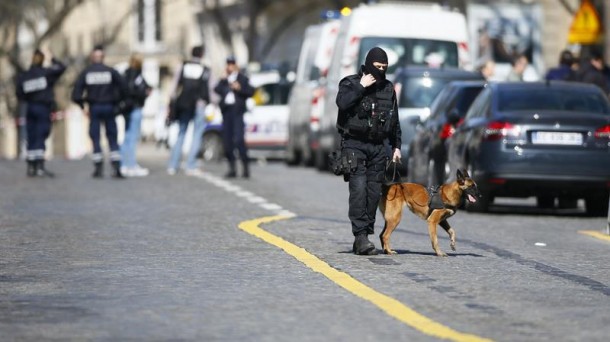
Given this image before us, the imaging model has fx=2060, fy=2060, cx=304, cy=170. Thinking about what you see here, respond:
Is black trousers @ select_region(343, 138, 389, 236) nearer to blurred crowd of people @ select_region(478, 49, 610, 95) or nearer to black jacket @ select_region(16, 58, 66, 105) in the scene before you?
blurred crowd of people @ select_region(478, 49, 610, 95)

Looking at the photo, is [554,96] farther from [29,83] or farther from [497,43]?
[497,43]

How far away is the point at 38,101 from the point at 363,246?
15.8 meters

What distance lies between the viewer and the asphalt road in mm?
10156

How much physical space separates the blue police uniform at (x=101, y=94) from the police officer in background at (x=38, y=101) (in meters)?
0.46

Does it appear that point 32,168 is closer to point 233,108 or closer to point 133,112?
point 133,112

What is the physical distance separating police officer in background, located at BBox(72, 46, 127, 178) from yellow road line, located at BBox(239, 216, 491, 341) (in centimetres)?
1207

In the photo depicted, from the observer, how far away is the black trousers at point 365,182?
14531 millimetres

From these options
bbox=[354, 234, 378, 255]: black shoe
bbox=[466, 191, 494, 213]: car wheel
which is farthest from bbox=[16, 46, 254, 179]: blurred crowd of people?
bbox=[354, 234, 378, 255]: black shoe

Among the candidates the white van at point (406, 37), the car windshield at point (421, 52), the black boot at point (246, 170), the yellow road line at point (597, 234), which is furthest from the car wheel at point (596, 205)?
the car windshield at point (421, 52)

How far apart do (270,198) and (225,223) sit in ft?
14.9

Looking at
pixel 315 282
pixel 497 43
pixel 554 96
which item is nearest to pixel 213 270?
pixel 315 282

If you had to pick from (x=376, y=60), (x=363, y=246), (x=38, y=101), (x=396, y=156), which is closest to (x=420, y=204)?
(x=396, y=156)

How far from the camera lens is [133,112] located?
30625mm

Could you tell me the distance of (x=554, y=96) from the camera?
69.3ft
